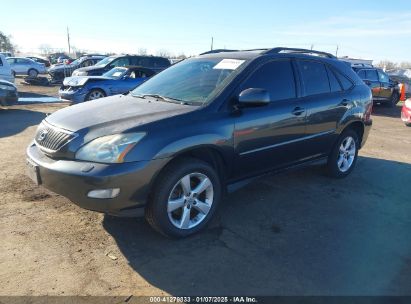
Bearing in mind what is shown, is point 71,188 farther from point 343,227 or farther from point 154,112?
point 343,227

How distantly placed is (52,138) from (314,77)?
3.36 metres

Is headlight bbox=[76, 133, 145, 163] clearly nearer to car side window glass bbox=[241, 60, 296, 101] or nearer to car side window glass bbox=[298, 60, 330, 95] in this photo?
car side window glass bbox=[241, 60, 296, 101]

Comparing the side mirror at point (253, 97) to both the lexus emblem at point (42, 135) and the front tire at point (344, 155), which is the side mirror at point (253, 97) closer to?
the lexus emblem at point (42, 135)

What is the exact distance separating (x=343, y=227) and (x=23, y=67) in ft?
101

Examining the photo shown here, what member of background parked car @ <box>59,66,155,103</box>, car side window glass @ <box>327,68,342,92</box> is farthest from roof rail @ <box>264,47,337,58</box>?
background parked car @ <box>59,66,155,103</box>

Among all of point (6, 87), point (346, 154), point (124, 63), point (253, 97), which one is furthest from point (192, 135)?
point (124, 63)

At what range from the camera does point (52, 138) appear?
11.7ft

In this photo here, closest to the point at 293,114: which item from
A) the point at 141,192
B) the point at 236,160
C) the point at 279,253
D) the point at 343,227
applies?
the point at 236,160

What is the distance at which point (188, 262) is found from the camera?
3.35 metres

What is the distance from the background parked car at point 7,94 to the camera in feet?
36.9

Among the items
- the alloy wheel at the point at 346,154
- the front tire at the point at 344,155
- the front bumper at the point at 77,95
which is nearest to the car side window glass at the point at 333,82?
the front tire at the point at 344,155

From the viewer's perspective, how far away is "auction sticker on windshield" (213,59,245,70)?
4332mm

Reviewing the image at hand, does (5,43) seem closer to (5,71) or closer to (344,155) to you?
(5,71)

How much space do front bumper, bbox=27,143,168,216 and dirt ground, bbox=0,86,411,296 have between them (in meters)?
0.49
